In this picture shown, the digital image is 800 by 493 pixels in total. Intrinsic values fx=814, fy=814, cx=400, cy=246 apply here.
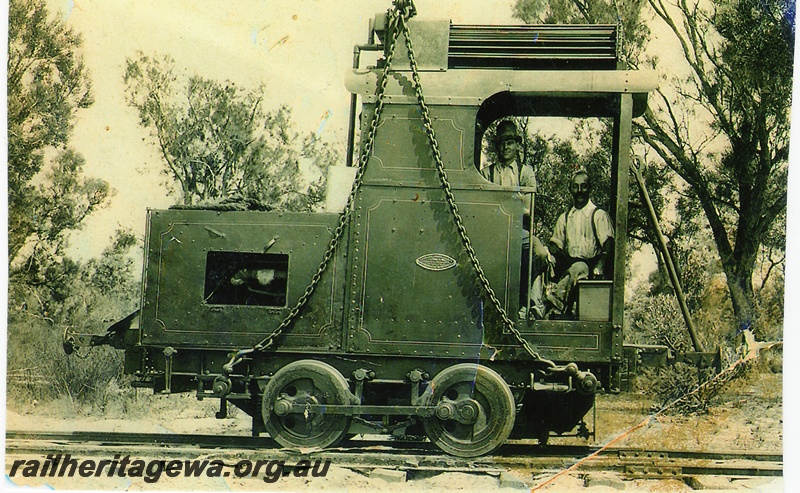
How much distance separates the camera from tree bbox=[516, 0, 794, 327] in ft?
36.9

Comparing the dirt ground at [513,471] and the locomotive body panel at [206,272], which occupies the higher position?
the locomotive body panel at [206,272]

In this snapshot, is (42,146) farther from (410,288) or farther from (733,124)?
(733,124)

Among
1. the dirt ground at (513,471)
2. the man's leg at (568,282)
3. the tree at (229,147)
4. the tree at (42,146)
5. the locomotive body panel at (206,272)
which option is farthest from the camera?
the tree at (229,147)

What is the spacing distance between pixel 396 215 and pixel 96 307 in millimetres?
7653

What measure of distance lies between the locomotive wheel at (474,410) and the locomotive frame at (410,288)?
0.01 m

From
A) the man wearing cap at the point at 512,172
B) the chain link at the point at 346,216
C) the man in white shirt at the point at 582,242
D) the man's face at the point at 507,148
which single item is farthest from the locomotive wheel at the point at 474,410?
the man's face at the point at 507,148

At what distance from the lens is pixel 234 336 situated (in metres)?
6.98

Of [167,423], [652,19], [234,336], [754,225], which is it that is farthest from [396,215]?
[652,19]

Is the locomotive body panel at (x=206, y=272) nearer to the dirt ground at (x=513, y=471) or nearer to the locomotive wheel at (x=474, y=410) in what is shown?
the locomotive wheel at (x=474, y=410)

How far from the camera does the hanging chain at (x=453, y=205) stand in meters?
6.67

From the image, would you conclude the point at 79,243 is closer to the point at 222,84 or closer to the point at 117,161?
the point at 117,161

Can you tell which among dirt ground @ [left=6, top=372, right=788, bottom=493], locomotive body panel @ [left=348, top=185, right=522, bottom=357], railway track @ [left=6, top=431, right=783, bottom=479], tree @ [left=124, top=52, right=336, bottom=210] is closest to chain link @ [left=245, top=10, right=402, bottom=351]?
locomotive body panel @ [left=348, top=185, right=522, bottom=357]

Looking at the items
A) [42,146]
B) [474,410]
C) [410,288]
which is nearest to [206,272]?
[410,288]

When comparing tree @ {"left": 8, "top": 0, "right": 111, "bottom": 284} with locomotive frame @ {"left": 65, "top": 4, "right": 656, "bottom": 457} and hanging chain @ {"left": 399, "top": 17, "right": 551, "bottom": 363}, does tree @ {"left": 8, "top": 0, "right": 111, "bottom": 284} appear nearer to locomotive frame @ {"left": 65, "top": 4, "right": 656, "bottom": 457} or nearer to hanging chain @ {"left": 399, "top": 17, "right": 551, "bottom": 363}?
locomotive frame @ {"left": 65, "top": 4, "right": 656, "bottom": 457}
